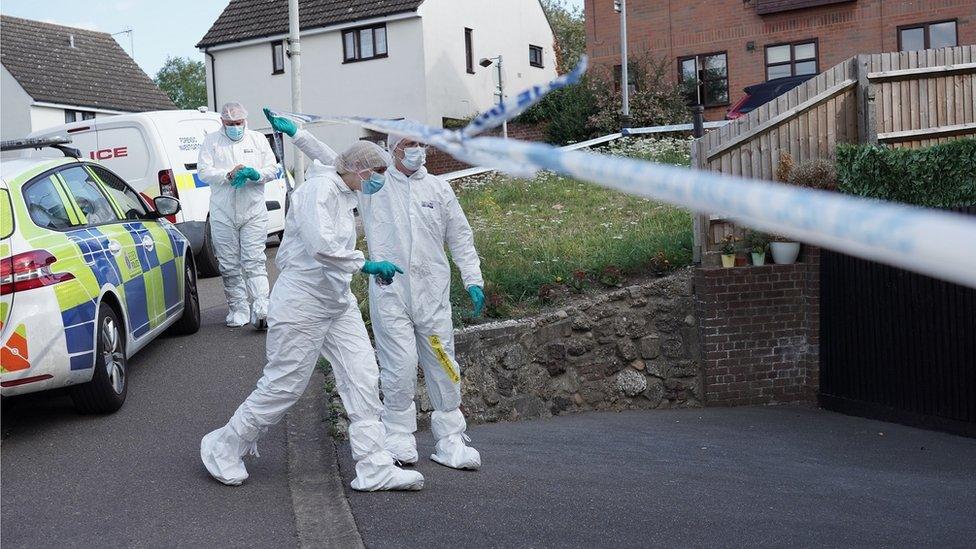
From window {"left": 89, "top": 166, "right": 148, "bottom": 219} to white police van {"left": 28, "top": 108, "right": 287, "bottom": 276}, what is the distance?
3.20 m

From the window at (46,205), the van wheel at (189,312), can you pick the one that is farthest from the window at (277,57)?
the window at (46,205)

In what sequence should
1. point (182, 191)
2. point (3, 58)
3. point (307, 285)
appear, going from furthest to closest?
point (3, 58), point (182, 191), point (307, 285)

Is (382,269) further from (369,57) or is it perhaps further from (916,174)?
(369,57)

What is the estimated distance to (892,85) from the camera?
37.5 feet

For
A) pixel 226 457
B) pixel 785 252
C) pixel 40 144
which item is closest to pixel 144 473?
pixel 226 457

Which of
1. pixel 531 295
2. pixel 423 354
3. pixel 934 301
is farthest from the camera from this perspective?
pixel 531 295

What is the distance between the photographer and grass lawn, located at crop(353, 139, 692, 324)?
33.1 feet

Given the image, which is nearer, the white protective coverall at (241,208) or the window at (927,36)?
the white protective coverall at (241,208)

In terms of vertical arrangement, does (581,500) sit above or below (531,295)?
below

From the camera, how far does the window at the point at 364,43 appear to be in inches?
1196

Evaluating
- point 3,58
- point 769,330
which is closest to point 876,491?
point 769,330

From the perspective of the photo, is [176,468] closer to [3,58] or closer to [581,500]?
[581,500]

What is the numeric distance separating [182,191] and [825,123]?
7.34 meters

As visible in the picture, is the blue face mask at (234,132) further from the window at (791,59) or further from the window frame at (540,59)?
the window frame at (540,59)
